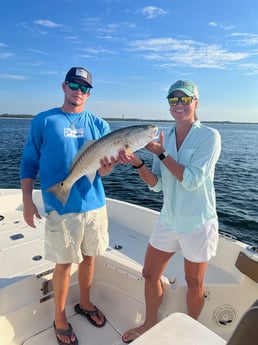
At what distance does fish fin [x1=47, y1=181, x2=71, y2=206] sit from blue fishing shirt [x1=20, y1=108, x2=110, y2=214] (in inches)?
2.7

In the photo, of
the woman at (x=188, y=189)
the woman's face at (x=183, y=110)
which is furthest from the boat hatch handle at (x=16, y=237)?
the woman's face at (x=183, y=110)

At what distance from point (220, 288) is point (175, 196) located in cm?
127

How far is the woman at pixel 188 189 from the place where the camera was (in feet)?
8.11

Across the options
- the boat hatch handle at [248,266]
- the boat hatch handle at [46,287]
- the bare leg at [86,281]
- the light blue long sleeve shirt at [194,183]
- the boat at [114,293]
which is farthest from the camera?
the boat hatch handle at [46,287]

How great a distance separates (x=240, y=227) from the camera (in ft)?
31.3

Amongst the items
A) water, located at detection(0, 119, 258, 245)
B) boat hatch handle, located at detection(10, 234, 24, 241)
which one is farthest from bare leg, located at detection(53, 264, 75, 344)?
water, located at detection(0, 119, 258, 245)

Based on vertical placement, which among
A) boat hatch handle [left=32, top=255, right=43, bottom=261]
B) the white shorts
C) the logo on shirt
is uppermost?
the logo on shirt

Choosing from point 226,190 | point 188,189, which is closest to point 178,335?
point 188,189

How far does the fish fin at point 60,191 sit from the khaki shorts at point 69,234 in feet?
0.59

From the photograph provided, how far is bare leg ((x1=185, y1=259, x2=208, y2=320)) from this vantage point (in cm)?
260

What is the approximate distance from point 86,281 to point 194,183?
67.2 inches

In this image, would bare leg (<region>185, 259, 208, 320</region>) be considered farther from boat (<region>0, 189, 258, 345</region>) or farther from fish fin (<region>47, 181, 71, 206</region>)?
fish fin (<region>47, 181, 71, 206</region>)

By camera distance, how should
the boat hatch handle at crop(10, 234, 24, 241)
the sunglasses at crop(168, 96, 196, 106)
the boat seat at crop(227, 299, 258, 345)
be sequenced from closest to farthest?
the boat seat at crop(227, 299, 258, 345) → the sunglasses at crop(168, 96, 196, 106) → the boat hatch handle at crop(10, 234, 24, 241)

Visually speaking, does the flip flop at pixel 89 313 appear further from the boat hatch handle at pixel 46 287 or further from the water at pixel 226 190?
A: the water at pixel 226 190
